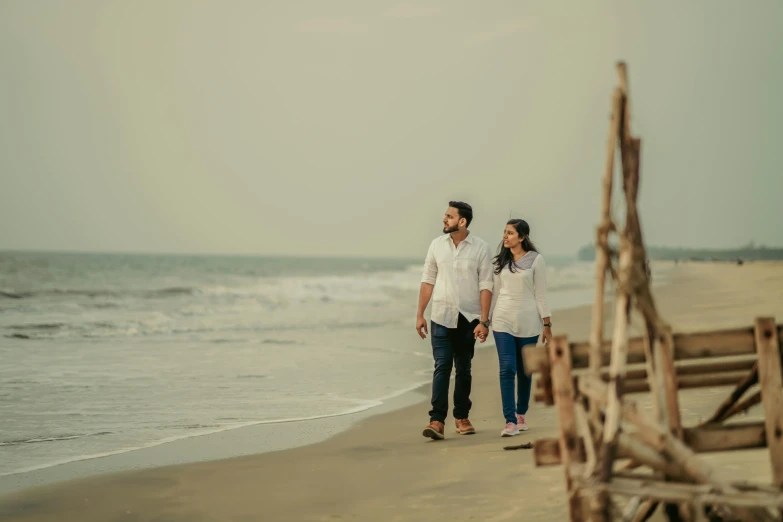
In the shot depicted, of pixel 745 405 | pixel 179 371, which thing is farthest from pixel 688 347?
pixel 179 371

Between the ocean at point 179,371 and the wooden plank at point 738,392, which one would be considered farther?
the ocean at point 179,371

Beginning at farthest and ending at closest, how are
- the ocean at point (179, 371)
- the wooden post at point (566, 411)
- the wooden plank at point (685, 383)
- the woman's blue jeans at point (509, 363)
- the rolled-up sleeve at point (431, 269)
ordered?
1. the ocean at point (179, 371)
2. the rolled-up sleeve at point (431, 269)
3. the woman's blue jeans at point (509, 363)
4. the wooden plank at point (685, 383)
5. the wooden post at point (566, 411)

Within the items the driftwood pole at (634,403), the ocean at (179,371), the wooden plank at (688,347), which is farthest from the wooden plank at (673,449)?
the ocean at (179,371)

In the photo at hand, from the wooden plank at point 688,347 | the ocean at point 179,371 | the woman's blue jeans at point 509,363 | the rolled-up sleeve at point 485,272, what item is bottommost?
the ocean at point 179,371

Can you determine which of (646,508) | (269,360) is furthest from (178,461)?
(269,360)

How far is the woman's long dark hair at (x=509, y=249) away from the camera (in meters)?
6.96

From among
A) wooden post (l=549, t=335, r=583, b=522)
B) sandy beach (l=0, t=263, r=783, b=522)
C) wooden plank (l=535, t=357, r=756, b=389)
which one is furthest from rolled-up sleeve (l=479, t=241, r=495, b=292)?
wooden post (l=549, t=335, r=583, b=522)

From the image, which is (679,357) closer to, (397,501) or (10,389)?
(397,501)

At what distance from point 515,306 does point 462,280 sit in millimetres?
477

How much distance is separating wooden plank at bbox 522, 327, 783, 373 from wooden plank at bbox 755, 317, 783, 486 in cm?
6

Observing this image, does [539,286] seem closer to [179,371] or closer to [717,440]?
[717,440]

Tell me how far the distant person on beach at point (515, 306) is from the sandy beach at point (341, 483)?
452 mm

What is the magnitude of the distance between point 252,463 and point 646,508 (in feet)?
11.0

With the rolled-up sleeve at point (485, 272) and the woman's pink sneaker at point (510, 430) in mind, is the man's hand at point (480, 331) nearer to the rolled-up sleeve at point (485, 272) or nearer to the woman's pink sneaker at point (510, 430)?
the rolled-up sleeve at point (485, 272)
